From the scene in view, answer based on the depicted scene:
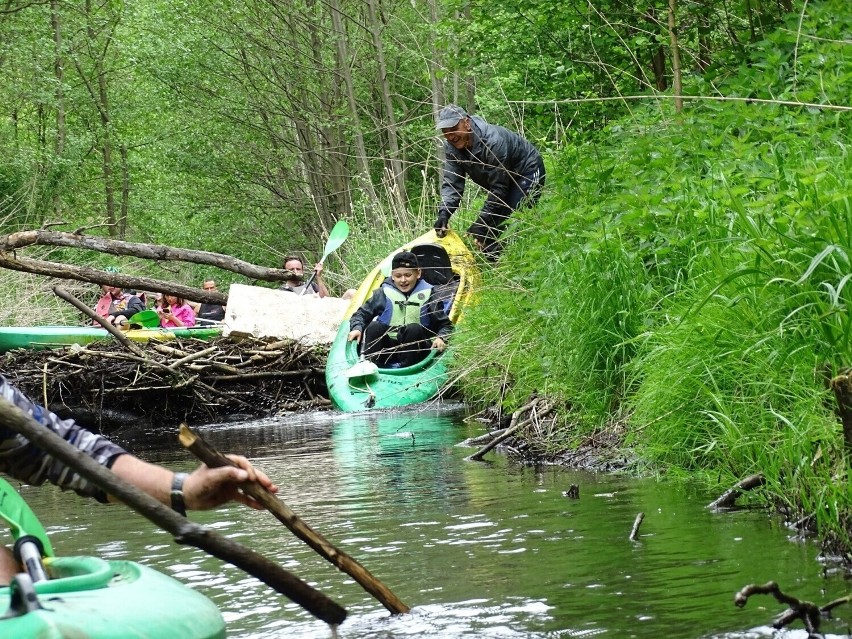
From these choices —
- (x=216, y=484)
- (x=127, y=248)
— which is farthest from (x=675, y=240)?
(x=127, y=248)

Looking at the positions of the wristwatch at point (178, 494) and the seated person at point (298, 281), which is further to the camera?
the seated person at point (298, 281)

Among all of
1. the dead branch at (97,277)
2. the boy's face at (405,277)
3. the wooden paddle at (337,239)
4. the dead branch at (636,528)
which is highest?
the wooden paddle at (337,239)

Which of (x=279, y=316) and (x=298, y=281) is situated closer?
(x=279, y=316)

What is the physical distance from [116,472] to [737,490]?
240 centimetres

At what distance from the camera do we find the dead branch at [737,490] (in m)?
4.32

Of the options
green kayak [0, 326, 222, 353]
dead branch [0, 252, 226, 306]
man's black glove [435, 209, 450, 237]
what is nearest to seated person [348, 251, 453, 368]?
man's black glove [435, 209, 450, 237]

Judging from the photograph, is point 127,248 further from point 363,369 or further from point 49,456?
point 49,456

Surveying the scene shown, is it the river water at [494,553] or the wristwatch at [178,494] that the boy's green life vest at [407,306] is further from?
the wristwatch at [178,494]

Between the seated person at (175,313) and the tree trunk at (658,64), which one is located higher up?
the tree trunk at (658,64)

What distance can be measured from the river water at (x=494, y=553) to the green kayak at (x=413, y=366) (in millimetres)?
3277

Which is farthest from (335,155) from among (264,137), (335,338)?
(335,338)

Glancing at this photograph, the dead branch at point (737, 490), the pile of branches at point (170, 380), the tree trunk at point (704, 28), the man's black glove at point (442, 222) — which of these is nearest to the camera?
the dead branch at point (737, 490)

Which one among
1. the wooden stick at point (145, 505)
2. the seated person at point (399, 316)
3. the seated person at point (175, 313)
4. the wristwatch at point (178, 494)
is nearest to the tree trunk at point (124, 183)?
the seated person at point (175, 313)

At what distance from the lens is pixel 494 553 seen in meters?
4.19
